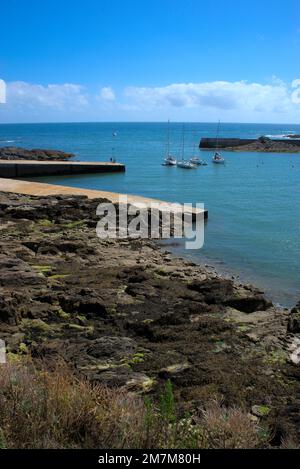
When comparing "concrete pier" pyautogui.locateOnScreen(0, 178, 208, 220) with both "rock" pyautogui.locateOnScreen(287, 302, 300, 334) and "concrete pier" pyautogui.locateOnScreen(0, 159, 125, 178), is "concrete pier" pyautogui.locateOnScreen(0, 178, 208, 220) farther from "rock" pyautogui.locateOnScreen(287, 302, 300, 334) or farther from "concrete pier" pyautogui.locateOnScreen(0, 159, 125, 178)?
"rock" pyautogui.locateOnScreen(287, 302, 300, 334)

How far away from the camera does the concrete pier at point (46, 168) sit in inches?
1623

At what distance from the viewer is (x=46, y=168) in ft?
142

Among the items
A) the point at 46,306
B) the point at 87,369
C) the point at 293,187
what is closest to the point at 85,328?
the point at 46,306

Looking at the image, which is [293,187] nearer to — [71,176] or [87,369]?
[71,176]

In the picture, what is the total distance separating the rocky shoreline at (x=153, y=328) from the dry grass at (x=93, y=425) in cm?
117

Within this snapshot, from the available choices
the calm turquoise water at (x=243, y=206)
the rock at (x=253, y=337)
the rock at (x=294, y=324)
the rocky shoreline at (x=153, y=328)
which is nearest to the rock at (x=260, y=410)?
the rocky shoreline at (x=153, y=328)

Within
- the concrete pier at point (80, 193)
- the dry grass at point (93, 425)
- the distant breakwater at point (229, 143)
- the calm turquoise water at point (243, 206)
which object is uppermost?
the distant breakwater at point (229, 143)

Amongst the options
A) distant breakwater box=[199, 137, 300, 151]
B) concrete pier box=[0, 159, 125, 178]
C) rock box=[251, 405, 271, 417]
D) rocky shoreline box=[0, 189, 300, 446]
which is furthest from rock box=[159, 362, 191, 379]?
distant breakwater box=[199, 137, 300, 151]

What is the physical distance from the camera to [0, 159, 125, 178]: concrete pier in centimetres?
4122

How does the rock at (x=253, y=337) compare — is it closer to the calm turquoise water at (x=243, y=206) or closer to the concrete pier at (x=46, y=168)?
the calm turquoise water at (x=243, y=206)

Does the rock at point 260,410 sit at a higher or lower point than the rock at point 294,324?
higher

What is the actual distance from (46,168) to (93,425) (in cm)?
4064

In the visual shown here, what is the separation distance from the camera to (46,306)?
31.4ft
